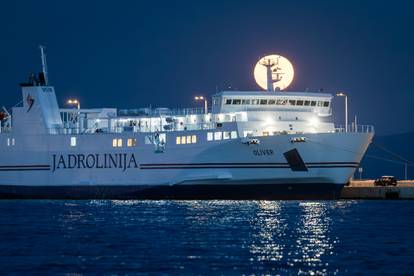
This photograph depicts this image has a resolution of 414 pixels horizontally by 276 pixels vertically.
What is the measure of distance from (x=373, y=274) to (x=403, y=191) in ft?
115

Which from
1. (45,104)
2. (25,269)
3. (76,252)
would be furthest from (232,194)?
(25,269)

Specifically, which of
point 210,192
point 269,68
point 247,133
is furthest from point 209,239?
point 269,68

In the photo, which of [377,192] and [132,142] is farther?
[377,192]

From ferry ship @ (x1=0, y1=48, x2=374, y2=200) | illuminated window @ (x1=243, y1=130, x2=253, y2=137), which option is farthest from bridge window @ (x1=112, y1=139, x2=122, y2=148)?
illuminated window @ (x1=243, y1=130, x2=253, y2=137)

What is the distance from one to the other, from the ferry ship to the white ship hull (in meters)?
0.06

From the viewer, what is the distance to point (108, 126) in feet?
229

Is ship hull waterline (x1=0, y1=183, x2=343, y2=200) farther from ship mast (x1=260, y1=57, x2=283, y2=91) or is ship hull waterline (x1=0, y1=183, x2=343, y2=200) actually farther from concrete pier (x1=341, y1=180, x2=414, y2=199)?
ship mast (x1=260, y1=57, x2=283, y2=91)

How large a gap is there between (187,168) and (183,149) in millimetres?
1177

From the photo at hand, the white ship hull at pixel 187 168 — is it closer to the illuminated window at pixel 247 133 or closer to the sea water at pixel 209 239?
the illuminated window at pixel 247 133

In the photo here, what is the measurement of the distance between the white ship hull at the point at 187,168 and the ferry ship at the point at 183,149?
0.06 metres

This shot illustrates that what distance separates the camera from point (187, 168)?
6512cm

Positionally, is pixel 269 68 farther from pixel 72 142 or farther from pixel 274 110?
pixel 72 142

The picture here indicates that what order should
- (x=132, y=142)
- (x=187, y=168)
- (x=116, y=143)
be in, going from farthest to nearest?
(x=116, y=143), (x=132, y=142), (x=187, y=168)

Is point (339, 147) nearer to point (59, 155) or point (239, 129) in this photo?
point (239, 129)
